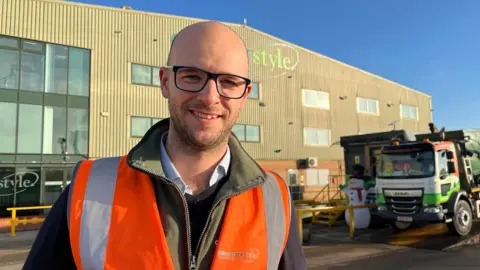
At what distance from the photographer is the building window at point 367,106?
1195 inches

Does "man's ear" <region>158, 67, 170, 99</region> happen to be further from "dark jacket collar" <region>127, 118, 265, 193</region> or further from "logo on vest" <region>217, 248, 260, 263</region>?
"logo on vest" <region>217, 248, 260, 263</region>

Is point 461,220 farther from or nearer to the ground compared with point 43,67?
nearer to the ground

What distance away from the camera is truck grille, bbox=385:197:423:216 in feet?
38.0

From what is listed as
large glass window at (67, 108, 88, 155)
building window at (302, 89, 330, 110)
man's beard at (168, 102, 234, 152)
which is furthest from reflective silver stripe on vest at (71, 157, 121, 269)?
building window at (302, 89, 330, 110)

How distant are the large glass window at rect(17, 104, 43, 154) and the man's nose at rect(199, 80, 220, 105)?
18442 mm

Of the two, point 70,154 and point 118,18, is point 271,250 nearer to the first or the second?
Result: point 70,154

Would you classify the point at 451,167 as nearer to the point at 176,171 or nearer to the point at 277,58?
the point at 176,171

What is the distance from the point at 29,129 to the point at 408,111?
101 ft

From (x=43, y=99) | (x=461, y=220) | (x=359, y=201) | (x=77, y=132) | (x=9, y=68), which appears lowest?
(x=461, y=220)

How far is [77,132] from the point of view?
18672 mm

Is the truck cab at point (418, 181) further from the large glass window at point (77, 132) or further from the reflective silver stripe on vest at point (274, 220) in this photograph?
the large glass window at point (77, 132)

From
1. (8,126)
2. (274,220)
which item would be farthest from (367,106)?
(274,220)

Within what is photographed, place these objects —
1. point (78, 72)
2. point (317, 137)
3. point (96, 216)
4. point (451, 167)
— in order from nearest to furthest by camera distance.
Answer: point (96, 216)
point (451, 167)
point (78, 72)
point (317, 137)

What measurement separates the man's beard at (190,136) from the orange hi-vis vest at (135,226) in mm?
243
